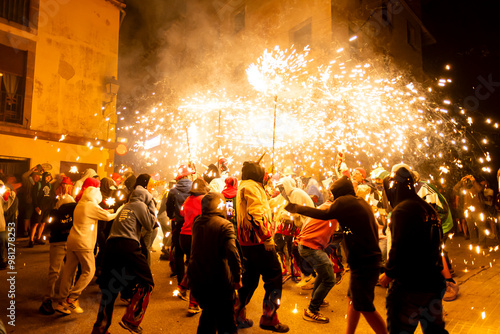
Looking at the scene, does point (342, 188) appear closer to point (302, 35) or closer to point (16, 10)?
point (302, 35)

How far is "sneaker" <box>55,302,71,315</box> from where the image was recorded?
4.46 meters

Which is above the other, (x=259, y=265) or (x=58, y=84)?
(x=58, y=84)

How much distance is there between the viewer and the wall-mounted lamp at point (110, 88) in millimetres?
16094

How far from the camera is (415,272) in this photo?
2.82 meters

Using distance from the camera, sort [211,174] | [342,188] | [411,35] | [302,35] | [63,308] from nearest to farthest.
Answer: [342,188] → [63,308] → [211,174] → [302,35] → [411,35]

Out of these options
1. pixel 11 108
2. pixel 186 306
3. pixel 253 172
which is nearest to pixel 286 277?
pixel 186 306

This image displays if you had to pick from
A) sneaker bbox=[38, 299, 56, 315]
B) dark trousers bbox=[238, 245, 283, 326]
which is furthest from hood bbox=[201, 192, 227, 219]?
sneaker bbox=[38, 299, 56, 315]

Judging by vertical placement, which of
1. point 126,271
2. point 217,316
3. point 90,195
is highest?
point 90,195

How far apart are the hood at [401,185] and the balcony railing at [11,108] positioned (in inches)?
586

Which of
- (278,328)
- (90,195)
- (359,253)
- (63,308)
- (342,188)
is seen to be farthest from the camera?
(90,195)

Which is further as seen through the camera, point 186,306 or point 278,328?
point 186,306

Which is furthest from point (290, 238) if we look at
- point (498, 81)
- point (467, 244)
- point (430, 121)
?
point (498, 81)

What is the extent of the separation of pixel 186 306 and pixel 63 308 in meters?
1.68

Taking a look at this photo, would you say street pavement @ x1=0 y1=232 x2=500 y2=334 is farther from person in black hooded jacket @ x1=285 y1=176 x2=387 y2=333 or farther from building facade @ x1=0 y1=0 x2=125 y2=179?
building facade @ x1=0 y1=0 x2=125 y2=179
